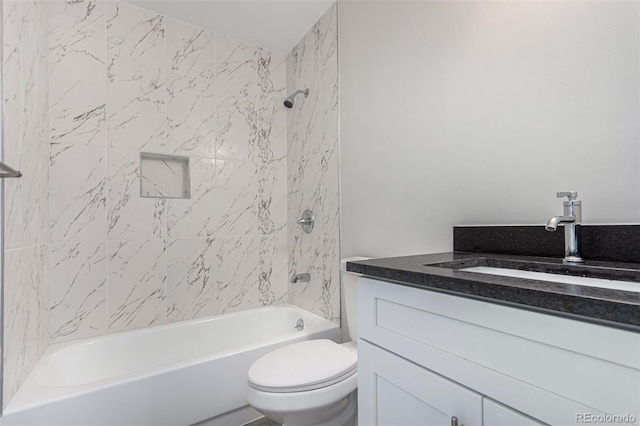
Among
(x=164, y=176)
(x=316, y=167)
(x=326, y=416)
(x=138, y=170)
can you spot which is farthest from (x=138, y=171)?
(x=326, y=416)

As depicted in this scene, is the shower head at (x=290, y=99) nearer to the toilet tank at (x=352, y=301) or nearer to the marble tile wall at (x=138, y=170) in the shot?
the marble tile wall at (x=138, y=170)

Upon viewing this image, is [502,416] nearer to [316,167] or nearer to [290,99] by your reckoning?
[316,167]

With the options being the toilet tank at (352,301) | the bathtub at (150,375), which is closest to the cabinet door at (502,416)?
the toilet tank at (352,301)

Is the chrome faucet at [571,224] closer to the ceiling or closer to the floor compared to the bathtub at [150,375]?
closer to the ceiling

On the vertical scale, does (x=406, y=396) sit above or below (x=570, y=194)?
below

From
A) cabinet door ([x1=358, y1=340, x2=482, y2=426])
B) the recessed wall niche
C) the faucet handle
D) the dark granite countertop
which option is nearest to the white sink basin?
the dark granite countertop

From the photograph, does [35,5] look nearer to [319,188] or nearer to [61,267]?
[61,267]

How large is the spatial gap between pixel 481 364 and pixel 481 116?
931mm

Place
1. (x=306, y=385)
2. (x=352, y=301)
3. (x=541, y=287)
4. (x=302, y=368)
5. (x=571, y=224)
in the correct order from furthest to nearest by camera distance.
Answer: (x=352, y=301) < (x=302, y=368) < (x=306, y=385) < (x=571, y=224) < (x=541, y=287)

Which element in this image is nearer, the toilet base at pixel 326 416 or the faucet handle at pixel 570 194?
the faucet handle at pixel 570 194

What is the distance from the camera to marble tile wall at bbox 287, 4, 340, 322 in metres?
1.99

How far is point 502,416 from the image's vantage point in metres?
0.57

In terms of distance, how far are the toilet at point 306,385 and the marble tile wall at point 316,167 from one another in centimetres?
56

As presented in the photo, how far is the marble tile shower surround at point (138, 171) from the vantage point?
153 centimetres
